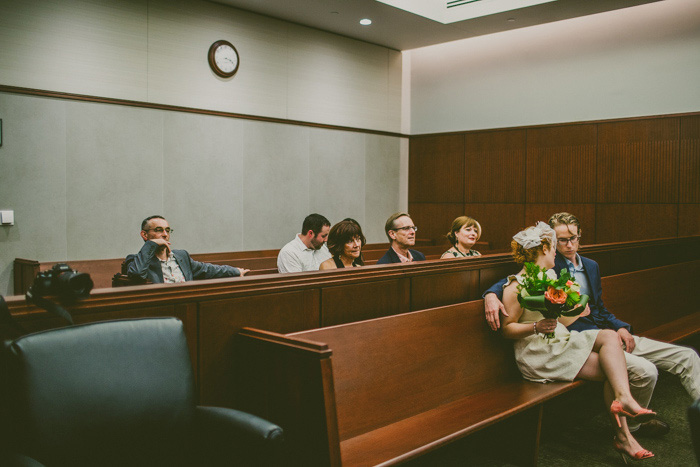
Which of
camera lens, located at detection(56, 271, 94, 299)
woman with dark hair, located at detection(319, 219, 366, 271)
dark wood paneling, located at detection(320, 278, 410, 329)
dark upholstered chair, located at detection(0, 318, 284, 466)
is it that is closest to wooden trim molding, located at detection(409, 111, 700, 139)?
woman with dark hair, located at detection(319, 219, 366, 271)

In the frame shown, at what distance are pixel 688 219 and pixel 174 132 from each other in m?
5.79

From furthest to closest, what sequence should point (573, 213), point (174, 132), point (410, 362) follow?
point (573, 213)
point (174, 132)
point (410, 362)

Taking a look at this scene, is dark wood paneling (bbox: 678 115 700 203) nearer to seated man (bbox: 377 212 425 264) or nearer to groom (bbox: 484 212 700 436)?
groom (bbox: 484 212 700 436)

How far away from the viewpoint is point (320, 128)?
7641mm

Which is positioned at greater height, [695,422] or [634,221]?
[634,221]

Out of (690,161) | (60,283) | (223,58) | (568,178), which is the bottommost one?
(60,283)

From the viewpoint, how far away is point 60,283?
1.92 m

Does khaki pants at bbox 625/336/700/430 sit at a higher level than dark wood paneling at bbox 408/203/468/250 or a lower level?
lower

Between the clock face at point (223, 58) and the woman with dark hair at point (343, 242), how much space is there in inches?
123

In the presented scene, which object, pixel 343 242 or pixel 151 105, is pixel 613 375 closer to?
pixel 343 242

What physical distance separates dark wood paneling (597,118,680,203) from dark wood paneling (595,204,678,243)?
9 centimetres

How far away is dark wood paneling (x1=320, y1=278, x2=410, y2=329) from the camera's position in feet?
9.25

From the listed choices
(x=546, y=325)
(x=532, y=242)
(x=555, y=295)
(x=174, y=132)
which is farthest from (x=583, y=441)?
(x=174, y=132)

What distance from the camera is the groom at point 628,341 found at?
3408 millimetres
